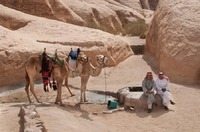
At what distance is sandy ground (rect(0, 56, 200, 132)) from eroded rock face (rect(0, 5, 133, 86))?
894 mm

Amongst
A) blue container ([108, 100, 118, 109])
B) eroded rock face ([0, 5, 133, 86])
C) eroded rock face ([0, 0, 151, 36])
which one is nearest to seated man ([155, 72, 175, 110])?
blue container ([108, 100, 118, 109])

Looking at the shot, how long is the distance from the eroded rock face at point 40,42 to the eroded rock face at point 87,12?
331cm

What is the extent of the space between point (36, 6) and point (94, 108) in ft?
34.2

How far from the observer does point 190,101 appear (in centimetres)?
948

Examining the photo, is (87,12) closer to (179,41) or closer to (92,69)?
(179,41)

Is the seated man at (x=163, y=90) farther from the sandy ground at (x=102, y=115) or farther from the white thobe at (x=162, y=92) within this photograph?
the sandy ground at (x=102, y=115)

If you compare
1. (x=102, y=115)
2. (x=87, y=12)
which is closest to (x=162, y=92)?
(x=102, y=115)

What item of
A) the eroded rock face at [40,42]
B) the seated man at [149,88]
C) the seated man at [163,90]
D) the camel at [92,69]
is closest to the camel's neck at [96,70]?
the camel at [92,69]

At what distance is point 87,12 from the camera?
70.9 ft

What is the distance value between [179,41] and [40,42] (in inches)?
191

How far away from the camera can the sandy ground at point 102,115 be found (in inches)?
282

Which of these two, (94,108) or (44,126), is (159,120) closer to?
(94,108)

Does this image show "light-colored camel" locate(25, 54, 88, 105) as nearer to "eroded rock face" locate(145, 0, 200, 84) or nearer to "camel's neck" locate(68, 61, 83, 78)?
"camel's neck" locate(68, 61, 83, 78)

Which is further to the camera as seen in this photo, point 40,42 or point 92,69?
point 40,42
